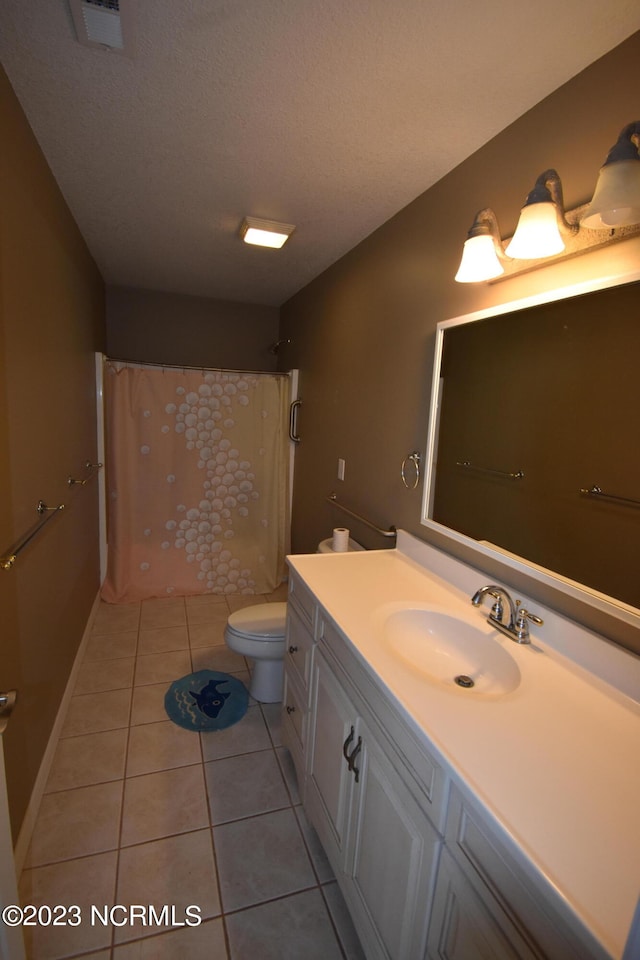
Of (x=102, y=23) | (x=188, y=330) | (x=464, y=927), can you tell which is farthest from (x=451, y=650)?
(x=188, y=330)

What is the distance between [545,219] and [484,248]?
0.21 m

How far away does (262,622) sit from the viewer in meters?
2.12

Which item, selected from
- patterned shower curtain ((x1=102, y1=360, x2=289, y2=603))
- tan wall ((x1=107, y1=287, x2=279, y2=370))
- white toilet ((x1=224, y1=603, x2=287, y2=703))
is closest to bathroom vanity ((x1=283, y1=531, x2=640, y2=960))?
white toilet ((x1=224, y1=603, x2=287, y2=703))

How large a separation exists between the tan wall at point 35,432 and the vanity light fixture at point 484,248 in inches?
52.0

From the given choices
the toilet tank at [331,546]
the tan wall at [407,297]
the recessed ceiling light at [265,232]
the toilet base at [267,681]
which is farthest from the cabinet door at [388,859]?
the recessed ceiling light at [265,232]

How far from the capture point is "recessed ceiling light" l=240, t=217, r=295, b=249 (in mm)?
2008

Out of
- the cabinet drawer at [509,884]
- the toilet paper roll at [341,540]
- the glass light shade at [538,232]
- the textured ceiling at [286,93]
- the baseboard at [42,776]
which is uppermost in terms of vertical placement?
the textured ceiling at [286,93]

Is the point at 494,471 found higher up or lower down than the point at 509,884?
higher up

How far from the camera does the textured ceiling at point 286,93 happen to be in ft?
3.22

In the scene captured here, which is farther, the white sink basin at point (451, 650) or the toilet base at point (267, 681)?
the toilet base at point (267, 681)

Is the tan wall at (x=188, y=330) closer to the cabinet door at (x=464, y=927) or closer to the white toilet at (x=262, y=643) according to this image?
the white toilet at (x=262, y=643)

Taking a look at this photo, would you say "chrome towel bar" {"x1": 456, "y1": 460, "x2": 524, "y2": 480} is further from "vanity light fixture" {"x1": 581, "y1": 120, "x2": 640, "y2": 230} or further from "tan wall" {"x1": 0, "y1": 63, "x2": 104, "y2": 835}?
"tan wall" {"x1": 0, "y1": 63, "x2": 104, "y2": 835}

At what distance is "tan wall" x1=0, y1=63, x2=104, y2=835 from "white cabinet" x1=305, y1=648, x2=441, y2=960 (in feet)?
2.93

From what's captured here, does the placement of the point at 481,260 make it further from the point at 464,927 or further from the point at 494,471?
the point at 464,927
